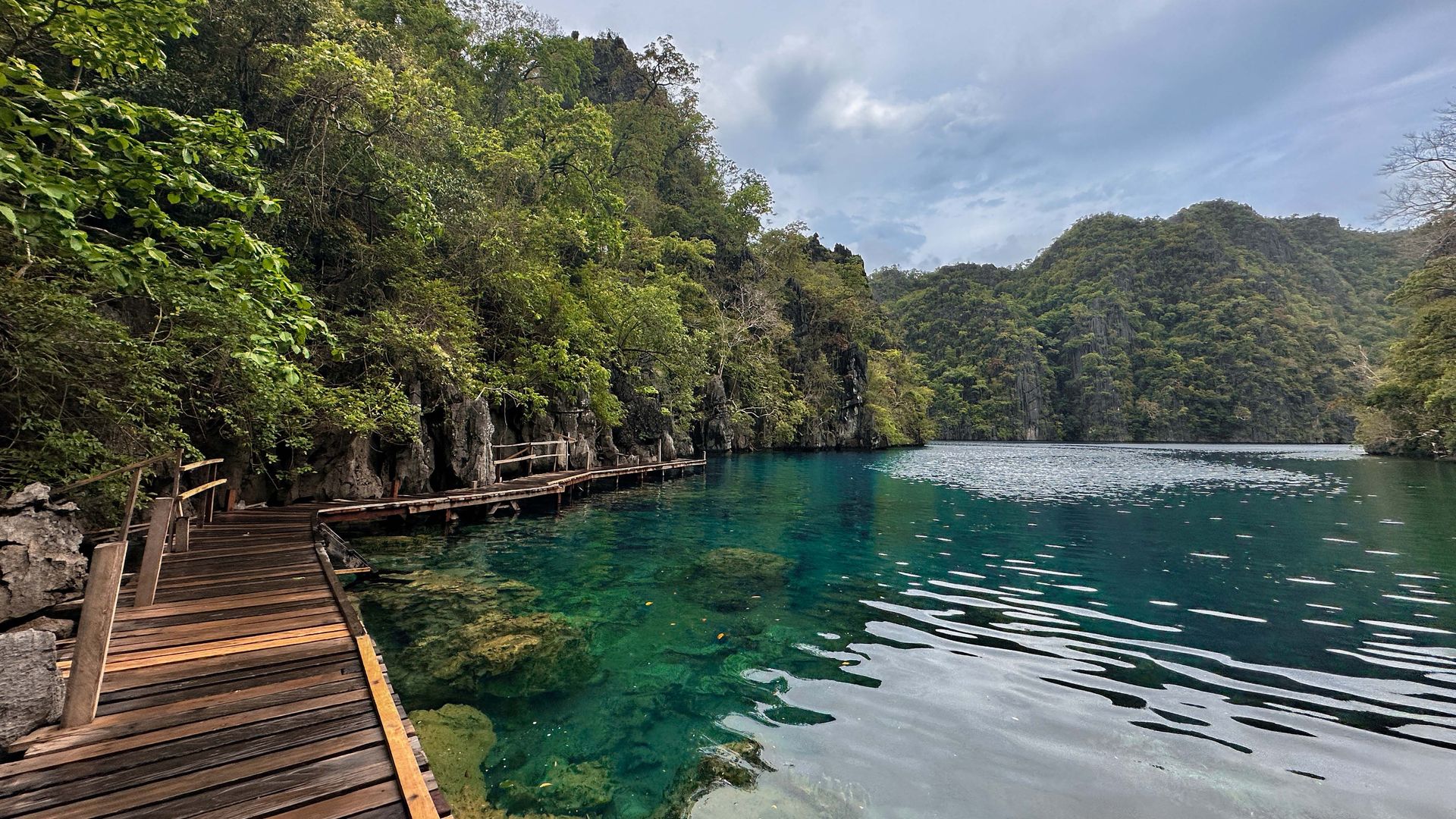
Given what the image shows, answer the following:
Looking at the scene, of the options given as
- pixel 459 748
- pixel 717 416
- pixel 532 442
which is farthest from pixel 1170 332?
pixel 459 748

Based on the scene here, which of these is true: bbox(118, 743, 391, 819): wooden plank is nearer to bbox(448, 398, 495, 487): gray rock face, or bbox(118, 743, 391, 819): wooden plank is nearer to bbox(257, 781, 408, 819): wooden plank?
bbox(257, 781, 408, 819): wooden plank

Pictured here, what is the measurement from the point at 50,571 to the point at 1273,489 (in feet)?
105

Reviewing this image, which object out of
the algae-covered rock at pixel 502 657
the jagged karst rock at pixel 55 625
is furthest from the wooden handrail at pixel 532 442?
the jagged karst rock at pixel 55 625

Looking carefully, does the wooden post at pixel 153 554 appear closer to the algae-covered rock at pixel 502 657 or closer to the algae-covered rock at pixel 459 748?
the algae-covered rock at pixel 502 657

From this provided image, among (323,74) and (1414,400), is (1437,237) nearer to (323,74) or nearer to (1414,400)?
(1414,400)

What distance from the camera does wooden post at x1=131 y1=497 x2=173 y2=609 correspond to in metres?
4.86

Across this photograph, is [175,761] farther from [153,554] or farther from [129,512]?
[153,554]

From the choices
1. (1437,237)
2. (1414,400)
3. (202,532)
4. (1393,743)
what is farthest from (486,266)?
(1414,400)

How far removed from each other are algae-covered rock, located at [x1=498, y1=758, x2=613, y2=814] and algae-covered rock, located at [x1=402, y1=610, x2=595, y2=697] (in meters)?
1.27

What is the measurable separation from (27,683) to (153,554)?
8.92 ft

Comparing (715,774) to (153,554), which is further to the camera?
(153,554)

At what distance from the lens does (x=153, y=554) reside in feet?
16.2

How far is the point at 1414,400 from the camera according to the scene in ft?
118

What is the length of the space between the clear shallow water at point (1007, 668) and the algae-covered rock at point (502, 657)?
0.23m
